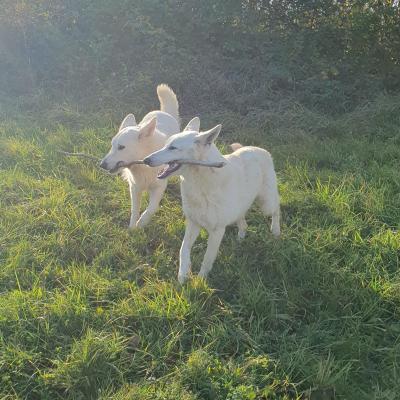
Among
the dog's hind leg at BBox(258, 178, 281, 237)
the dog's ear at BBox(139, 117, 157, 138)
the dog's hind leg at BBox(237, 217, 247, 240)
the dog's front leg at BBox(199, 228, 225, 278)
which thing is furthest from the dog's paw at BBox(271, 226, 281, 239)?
the dog's ear at BBox(139, 117, 157, 138)

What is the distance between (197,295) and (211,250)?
46 cm

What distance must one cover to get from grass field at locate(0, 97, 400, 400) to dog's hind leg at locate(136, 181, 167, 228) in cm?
10

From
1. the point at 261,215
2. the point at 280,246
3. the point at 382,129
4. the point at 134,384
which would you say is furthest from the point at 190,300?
the point at 382,129

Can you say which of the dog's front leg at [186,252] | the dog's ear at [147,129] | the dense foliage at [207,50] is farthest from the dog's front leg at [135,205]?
the dense foliage at [207,50]

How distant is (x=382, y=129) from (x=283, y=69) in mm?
2542

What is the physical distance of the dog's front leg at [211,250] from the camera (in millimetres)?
3643

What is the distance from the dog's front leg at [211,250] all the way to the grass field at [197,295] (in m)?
0.09

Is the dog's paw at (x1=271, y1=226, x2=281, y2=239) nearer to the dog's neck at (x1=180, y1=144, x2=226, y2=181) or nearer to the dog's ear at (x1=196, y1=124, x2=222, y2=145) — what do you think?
the dog's neck at (x1=180, y1=144, x2=226, y2=181)

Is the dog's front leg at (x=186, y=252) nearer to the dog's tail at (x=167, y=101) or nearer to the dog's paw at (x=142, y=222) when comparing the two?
the dog's paw at (x=142, y=222)

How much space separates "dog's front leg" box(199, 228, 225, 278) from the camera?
12.0 ft

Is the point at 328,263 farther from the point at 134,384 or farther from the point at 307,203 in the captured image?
the point at 134,384

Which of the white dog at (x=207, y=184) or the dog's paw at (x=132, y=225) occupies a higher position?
the white dog at (x=207, y=184)

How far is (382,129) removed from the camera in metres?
6.66

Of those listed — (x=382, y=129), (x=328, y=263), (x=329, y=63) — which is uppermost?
(x=329, y=63)
